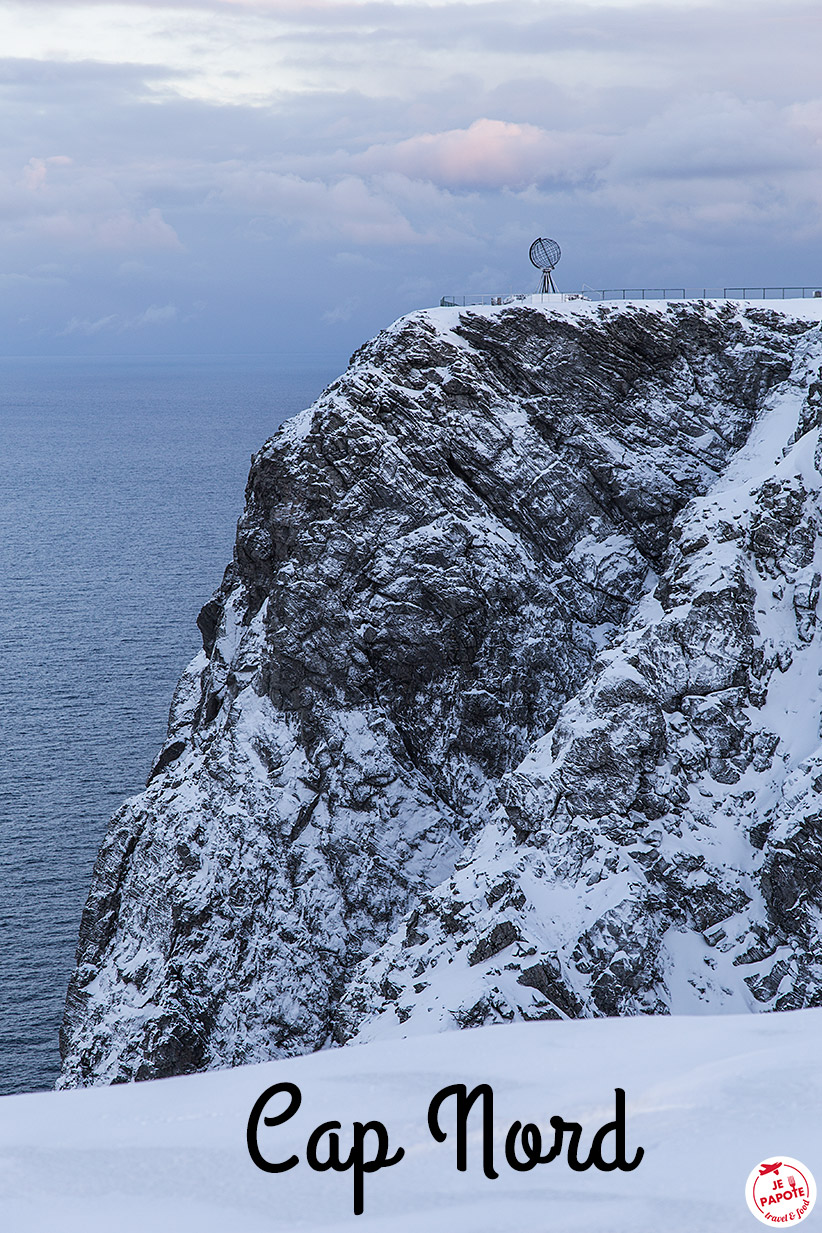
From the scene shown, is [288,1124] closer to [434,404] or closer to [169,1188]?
[169,1188]

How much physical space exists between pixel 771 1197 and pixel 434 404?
58.2 m

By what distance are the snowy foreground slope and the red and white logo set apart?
0.12 meters

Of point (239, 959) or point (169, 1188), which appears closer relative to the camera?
point (169, 1188)

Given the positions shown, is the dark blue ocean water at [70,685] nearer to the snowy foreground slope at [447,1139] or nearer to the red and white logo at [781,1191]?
the snowy foreground slope at [447,1139]

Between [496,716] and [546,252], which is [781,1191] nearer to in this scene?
[496,716]

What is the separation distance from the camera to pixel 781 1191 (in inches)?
406

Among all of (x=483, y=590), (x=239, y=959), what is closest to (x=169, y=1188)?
(x=239, y=959)

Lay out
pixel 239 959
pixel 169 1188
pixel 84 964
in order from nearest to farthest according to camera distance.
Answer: pixel 169 1188 < pixel 239 959 < pixel 84 964

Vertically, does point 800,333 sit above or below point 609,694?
Answer: above

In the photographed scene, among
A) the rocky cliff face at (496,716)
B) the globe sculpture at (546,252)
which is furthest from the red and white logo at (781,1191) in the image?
the globe sculpture at (546,252)

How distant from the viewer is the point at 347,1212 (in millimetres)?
10641

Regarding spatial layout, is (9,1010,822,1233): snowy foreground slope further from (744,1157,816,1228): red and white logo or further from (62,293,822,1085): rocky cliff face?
(62,293,822,1085): rocky cliff face

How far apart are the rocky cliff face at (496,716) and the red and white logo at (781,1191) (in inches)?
1265

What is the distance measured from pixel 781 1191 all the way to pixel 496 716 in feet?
170
